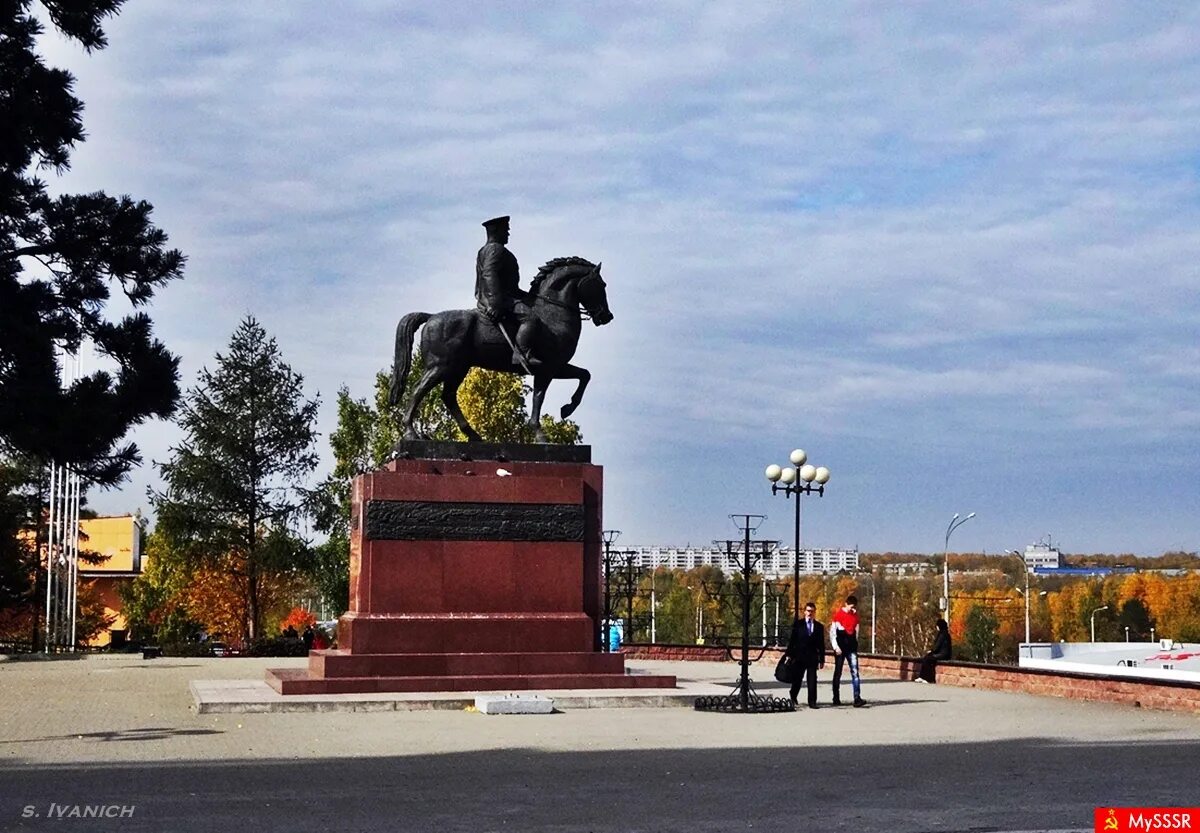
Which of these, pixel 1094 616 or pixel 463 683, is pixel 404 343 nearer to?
pixel 463 683

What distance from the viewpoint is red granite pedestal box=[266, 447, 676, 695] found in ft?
64.3

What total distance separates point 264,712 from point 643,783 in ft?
26.1

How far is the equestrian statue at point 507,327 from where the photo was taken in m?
21.2

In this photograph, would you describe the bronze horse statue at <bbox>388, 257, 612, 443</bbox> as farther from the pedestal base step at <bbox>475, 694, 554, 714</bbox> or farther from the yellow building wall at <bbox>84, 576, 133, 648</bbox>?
the yellow building wall at <bbox>84, 576, 133, 648</bbox>

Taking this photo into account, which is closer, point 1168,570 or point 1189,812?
point 1189,812

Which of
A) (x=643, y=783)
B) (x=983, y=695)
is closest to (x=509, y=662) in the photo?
(x=983, y=695)

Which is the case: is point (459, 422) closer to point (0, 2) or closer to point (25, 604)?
point (0, 2)

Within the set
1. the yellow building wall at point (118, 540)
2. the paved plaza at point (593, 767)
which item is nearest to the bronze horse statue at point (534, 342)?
the paved plaza at point (593, 767)

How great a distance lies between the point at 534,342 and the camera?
70.0 ft

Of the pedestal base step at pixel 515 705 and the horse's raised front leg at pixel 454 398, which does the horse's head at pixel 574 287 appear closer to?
the horse's raised front leg at pixel 454 398

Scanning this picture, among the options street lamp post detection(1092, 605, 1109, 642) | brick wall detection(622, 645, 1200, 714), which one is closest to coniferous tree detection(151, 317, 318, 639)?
brick wall detection(622, 645, 1200, 714)

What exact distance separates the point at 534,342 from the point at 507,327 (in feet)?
1.44

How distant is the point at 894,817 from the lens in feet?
30.1

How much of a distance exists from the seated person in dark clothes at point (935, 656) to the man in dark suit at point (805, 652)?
5.39 metres
